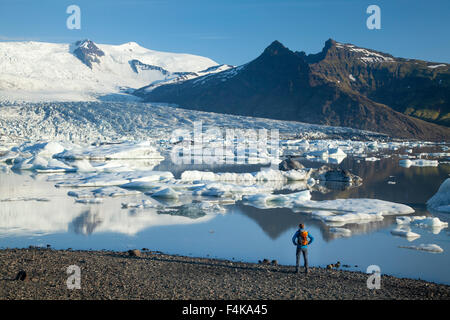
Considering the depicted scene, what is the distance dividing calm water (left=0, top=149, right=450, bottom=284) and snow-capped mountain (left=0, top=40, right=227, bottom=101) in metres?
89.1

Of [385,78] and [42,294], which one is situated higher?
[385,78]

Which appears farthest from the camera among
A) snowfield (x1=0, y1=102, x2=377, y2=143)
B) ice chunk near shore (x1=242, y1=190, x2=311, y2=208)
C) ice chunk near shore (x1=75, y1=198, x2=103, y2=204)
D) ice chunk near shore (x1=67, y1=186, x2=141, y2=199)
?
snowfield (x1=0, y1=102, x2=377, y2=143)

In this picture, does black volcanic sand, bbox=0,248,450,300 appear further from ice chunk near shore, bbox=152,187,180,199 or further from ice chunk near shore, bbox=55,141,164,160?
ice chunk near shore, bbox=55,141,164,160

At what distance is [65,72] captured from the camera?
153500 millimetres

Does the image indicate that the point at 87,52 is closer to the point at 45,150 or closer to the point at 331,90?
the point at 331,90

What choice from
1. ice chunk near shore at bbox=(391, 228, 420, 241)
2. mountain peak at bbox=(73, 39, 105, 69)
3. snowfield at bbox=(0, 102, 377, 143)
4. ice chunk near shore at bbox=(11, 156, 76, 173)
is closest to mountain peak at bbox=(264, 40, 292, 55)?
snowfield at bbox=(0, 102, 377, 143)

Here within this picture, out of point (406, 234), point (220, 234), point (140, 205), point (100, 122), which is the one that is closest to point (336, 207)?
point (406, 234)

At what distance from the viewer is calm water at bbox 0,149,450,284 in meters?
8.77

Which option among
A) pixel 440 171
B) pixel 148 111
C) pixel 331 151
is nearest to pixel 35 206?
pixel 440 171

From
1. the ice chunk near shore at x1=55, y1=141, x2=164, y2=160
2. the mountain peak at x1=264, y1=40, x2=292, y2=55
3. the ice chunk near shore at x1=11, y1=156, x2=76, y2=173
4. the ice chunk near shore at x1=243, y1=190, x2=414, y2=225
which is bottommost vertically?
the ice chunk near shore at x1=243, y1=190, x2=414, y2=225

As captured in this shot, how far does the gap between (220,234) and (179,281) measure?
3.96 m

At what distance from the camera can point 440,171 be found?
2644cm
